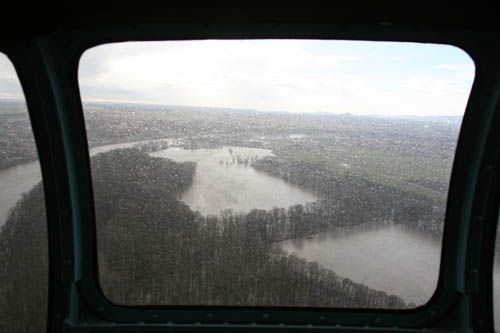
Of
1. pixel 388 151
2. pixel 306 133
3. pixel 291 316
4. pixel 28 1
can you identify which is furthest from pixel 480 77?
pixel 28 1

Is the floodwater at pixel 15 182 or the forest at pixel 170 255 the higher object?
the floodwater at pixel 15 182

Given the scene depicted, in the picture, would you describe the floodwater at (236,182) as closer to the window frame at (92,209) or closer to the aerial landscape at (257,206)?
the aerial landscape at (257,206)

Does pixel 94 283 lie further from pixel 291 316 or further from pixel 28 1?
pixel 28 1

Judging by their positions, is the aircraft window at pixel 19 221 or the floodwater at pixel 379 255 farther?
the floodwater at pixel 379 255

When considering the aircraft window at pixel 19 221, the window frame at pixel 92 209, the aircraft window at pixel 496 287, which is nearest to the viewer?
the window frame at pixel 92 209

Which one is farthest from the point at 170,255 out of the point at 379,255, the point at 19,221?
the point at 379,255

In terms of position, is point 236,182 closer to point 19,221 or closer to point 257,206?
point 257,206

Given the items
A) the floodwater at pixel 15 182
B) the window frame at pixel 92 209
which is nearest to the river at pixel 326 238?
the window frame at pixel 92 209
